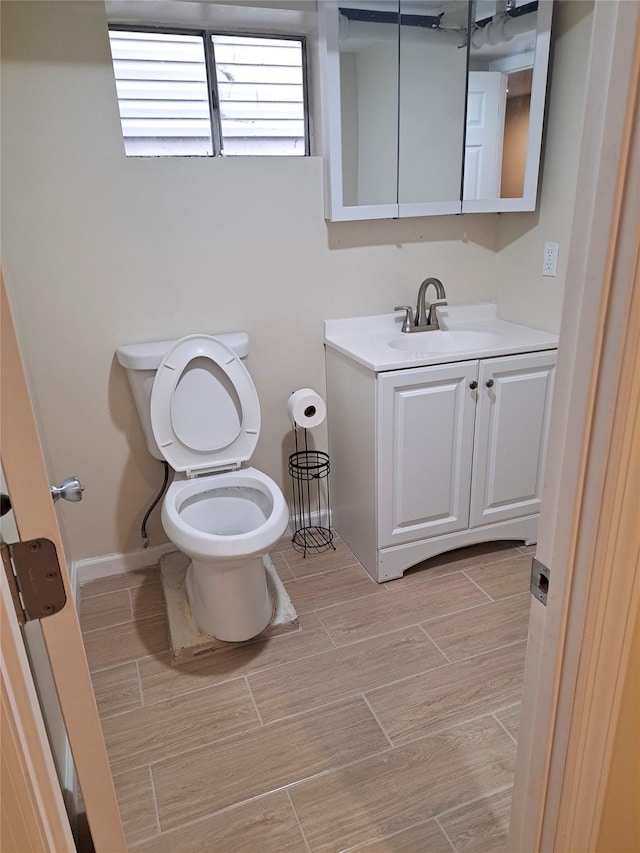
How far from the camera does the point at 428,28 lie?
2219mm

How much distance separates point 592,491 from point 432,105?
2.05 m

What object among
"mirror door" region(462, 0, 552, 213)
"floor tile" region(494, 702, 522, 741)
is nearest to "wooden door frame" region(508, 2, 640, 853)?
"floor tile" region(494, 702, 522, 741)

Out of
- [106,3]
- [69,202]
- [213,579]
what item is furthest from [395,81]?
[213,579]

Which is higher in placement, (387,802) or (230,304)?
(230,304)

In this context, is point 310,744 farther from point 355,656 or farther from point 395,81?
point 395,81

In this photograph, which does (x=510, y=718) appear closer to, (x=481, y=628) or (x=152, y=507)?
(x=481, y=628)

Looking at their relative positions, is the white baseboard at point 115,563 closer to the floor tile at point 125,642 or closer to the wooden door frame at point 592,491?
the floor tile at point 125,642

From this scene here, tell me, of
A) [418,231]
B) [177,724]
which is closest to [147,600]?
[177,724]

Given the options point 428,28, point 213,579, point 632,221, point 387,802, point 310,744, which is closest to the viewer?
point 632,221

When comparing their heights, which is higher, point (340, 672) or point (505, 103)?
point (505, 103)

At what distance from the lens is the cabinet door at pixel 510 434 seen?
2225mm

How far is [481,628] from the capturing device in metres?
2.04

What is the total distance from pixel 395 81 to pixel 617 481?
→ 2053mm

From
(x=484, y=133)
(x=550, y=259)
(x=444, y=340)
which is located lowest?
(x=444, y=340)
